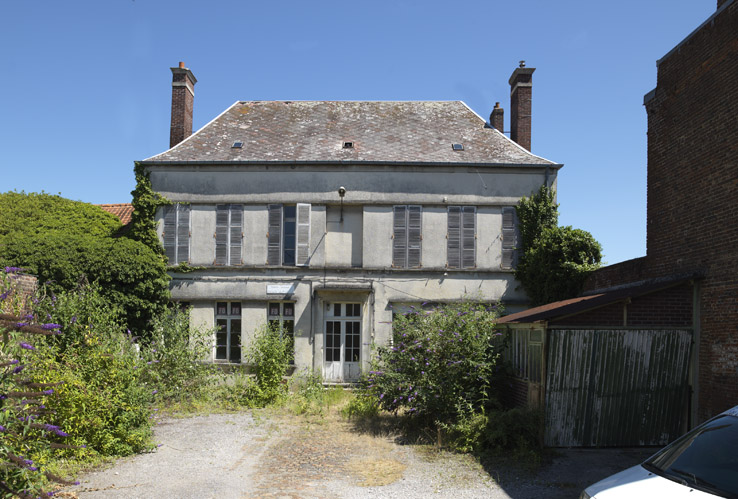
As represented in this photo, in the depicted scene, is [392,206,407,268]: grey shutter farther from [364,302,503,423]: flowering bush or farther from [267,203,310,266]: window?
[364,302,503,423]: flowering bush

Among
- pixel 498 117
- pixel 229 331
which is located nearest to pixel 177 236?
pixel 229 331

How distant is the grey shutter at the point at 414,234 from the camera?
16.6 meters

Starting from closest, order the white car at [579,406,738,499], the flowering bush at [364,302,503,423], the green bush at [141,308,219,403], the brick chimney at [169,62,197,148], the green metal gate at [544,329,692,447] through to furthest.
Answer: the white car at [579,406,738,499]
the green metal gate at [544,329,692,447]
the flowering bush at [364,302,503,423]
the green bush at [141,308,219,403]
the brick chimney at [169,62,197,148]

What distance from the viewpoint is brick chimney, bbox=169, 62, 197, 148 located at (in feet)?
60.3

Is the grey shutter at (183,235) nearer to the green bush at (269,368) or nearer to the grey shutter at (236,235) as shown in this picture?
the grey shutter at (236,235)

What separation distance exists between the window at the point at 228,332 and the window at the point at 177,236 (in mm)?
1791

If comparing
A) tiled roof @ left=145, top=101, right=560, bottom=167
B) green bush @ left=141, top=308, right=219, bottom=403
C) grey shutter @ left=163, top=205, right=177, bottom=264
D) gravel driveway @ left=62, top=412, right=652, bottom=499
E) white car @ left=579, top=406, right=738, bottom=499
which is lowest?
gravel driveway @ left=62, top=412, right=652, bottom=499

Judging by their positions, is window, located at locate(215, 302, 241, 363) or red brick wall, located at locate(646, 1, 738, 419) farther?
window, located at locate(215, 302, 241, 363)

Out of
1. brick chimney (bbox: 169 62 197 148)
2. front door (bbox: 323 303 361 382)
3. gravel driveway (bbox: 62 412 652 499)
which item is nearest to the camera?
gravel driveway (bbox: 62 412 652 499)

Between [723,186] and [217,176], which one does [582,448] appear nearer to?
[723,186]

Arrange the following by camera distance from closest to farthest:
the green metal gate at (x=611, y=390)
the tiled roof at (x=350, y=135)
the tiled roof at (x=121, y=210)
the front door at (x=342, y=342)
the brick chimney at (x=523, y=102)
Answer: the green metal gate at (x=611, y=390), the front door at (x=342, y=342), the tiled roof at (x=350, y=135), the brick chimney at (x=523, y=102), the tiled roof at (x=121, y=210)

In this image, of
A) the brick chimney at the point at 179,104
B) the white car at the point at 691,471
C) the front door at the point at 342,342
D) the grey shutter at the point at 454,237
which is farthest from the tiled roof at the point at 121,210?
the white car at the point at 691,471

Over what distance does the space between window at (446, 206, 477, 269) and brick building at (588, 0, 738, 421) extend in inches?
244

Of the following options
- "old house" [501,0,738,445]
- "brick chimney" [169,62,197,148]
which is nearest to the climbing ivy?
"brick chimney" [169,62,197,148]
